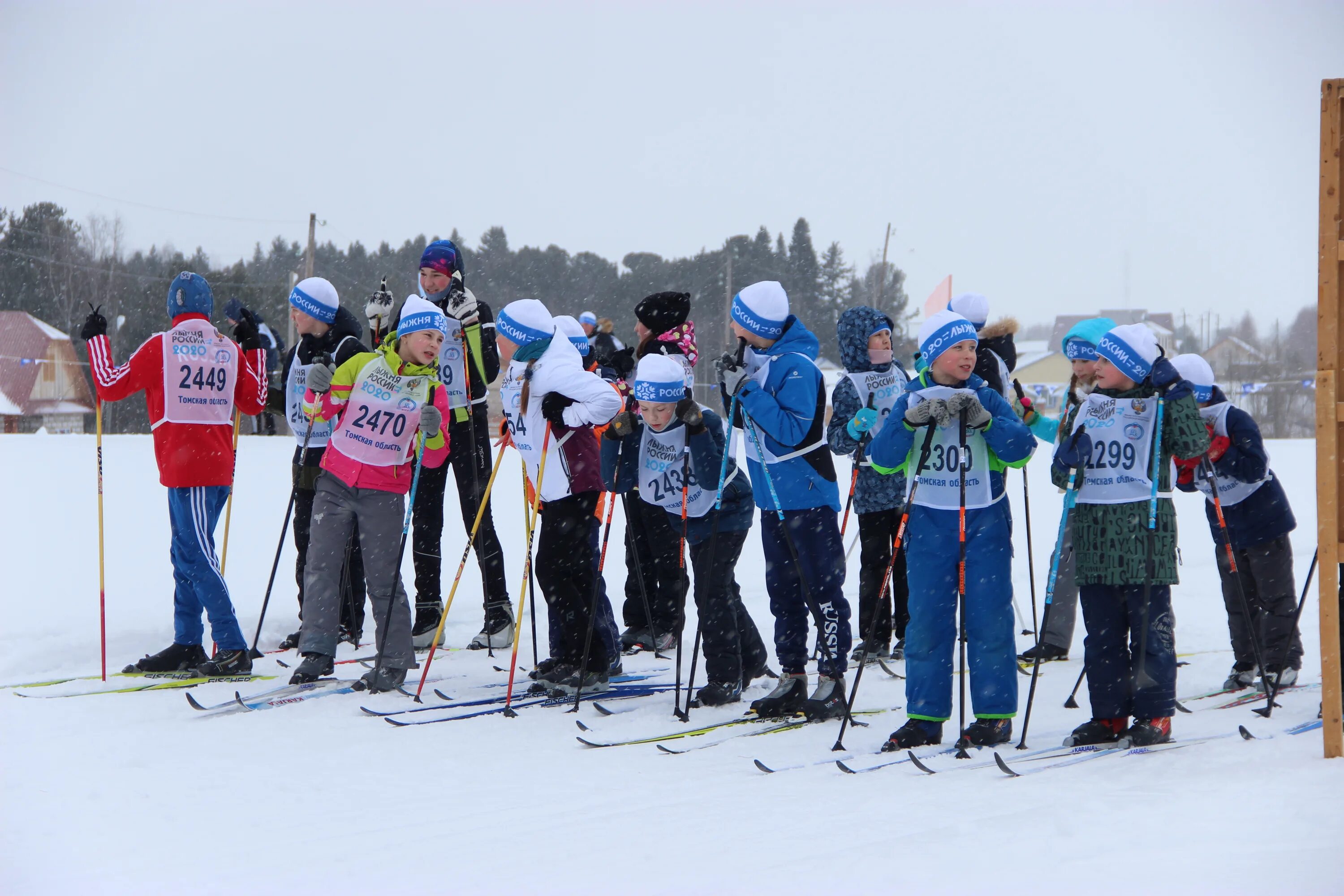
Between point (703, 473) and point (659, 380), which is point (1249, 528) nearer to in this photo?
point (703, 473)

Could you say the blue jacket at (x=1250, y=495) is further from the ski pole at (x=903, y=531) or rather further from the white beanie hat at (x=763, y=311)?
the white beanie hat at (x=763, y=311)

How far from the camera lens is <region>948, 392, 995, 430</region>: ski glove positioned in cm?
434

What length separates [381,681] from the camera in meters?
5.61

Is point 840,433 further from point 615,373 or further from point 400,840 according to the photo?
point 400,840

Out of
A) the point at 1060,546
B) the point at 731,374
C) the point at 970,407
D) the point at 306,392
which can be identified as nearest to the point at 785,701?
the point at 1060,546

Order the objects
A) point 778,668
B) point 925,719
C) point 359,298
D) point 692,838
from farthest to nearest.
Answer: point 359,298 < point 778,668 < point 925,719 < point 692,838

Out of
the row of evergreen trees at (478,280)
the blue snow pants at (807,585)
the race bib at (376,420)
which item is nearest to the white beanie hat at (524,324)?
the race bib at (376,420)

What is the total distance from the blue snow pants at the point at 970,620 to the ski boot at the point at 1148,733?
456 millimetres

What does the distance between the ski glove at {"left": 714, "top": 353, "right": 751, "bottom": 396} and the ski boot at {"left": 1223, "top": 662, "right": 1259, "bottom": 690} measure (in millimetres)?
A: 3067

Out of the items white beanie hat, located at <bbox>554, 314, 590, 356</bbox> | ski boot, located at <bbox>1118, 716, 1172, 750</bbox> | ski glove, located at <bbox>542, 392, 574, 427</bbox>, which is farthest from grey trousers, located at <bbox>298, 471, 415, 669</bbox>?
ski boot, located at <bbox>1118, 716, 1172, 750</bbox>

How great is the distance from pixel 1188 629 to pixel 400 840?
6.22 meters

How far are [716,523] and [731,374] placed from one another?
0.73m

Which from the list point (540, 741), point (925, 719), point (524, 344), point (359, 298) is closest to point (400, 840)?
point (540, 741)

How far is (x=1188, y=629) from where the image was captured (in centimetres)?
768
